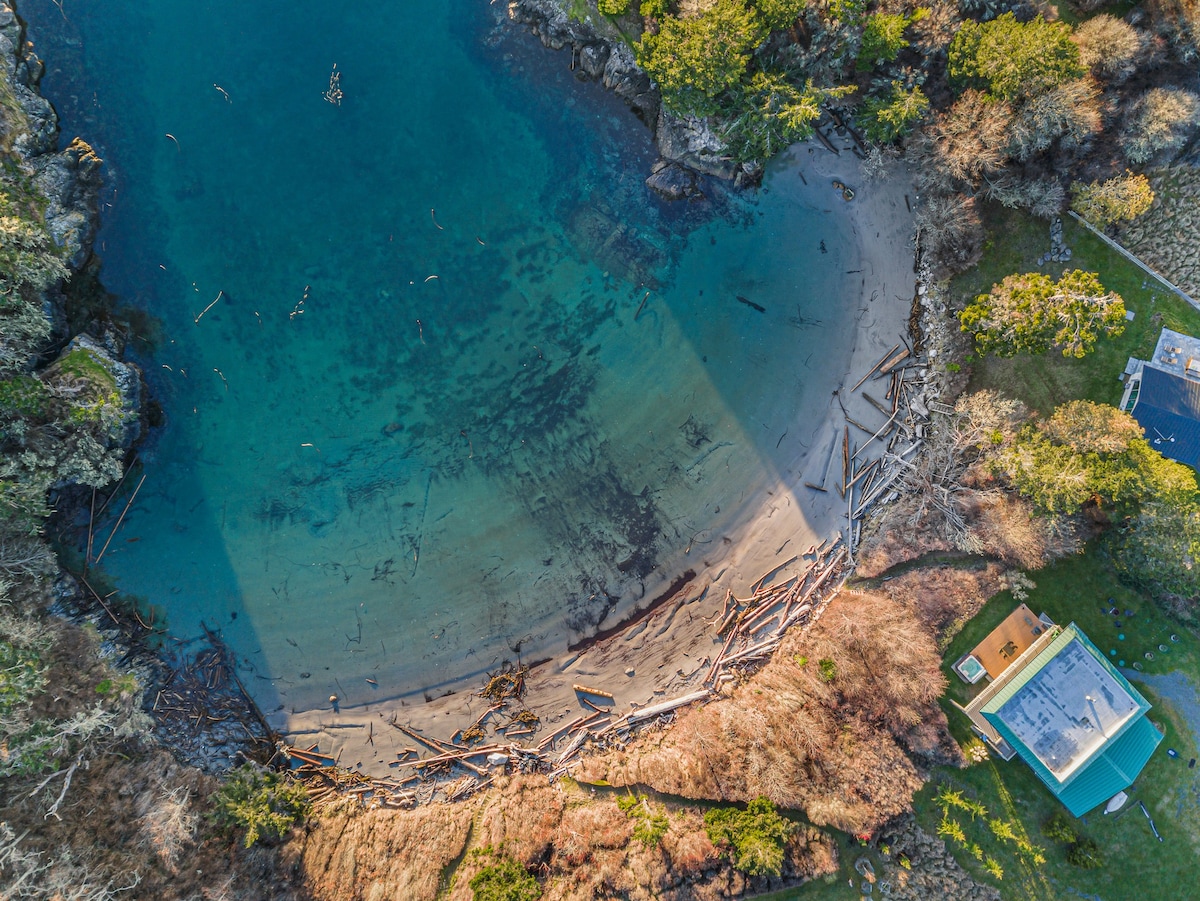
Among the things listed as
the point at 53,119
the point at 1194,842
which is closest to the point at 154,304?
the point at 53,119

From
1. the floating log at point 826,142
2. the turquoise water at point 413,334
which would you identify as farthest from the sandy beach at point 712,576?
the floating log at point 826,142

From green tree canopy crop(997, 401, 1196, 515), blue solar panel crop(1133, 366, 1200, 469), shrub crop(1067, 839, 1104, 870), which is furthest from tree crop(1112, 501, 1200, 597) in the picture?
shrub crop(1067, 839, 1104, 870)

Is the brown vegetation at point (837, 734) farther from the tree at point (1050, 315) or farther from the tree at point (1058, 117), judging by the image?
the tree at point (1058, 117)

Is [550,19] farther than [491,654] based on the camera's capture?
No

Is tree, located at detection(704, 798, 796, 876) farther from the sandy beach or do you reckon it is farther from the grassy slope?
the grassy slope

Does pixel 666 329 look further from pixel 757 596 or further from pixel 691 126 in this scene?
pixel 757 596
